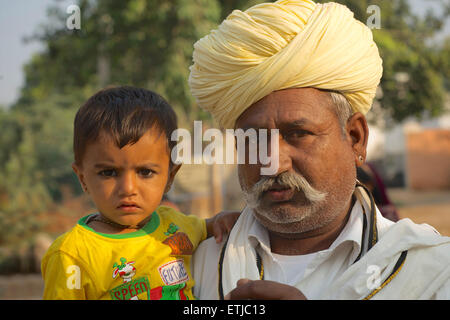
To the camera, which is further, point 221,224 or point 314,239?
point 221,224

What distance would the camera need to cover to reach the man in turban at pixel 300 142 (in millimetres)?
2215

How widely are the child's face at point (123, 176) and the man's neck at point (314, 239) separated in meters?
0.67

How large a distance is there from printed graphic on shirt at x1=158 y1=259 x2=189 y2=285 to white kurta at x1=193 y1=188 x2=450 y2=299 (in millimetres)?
114

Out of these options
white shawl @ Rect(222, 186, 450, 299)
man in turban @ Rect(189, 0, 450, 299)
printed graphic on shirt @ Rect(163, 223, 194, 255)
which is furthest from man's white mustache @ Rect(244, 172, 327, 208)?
printed graphic on shirt @ Rect(163, 223, 194, 255)

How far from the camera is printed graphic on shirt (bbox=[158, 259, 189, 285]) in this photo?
2229 mm

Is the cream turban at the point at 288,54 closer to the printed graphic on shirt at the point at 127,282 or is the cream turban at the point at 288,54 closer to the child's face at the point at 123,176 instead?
the child's face at the point at 123,176

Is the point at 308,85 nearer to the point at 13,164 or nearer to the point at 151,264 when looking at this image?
the point at 151,264

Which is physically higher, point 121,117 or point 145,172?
point 121,117

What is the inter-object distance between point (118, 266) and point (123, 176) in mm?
390

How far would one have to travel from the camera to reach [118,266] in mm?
2156

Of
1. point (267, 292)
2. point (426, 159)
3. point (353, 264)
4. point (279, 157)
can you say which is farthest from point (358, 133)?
point (426, 159)

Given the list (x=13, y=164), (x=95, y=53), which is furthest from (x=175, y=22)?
(x=13, y=164)

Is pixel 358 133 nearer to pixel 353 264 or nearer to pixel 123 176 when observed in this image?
pixel 353 264

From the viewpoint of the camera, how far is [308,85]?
7.47 feet
